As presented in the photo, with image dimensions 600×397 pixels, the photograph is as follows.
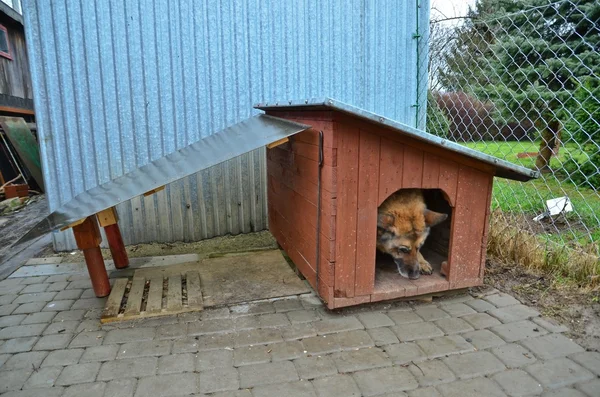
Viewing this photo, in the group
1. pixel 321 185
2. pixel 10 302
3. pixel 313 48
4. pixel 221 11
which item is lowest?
pixel 10 302

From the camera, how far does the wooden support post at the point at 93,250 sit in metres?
2.92

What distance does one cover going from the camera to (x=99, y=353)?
7.71 ft

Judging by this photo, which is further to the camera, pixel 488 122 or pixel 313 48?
pixel 488 122

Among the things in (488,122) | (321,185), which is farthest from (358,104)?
(488,122)

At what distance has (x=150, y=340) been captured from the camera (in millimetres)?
2484

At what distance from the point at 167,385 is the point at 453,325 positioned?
188cm

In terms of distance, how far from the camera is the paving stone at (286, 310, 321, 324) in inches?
107

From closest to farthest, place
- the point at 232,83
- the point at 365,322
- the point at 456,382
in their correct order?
the point at 456,382 → the point at 365,322 → the point at 232,83

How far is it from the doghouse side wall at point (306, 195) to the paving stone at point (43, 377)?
1719 millimetres

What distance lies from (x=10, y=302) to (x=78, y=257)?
1086 millimetres

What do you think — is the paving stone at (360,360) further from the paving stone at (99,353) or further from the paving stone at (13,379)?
the paving stone at (13,379)

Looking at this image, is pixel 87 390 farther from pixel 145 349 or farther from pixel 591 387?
pixel 591 387

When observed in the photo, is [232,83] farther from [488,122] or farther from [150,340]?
[488,122]

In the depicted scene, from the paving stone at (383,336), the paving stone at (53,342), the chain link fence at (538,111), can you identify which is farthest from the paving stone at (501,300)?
the paving stone at (53,342)
